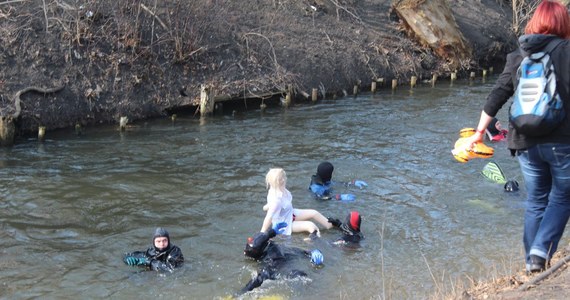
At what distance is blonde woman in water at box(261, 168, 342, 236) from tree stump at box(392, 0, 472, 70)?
15300mm

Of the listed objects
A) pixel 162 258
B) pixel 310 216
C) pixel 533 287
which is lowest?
pixel 162 258

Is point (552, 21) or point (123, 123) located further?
point (123, 123)

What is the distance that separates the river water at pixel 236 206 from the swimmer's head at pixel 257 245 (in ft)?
0.91

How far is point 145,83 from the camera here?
16.6 meters

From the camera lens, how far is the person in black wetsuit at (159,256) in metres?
7.55

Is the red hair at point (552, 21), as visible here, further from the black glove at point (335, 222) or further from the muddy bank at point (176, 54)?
the muddy bank at point (176, 54)

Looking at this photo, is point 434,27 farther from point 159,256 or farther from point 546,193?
point 546,193

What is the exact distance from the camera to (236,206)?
10.1 m

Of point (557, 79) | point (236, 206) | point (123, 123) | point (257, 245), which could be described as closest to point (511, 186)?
point (236, 206)

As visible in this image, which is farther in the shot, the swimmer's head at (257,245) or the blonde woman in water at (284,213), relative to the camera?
the blonde woman in water at (284,213)

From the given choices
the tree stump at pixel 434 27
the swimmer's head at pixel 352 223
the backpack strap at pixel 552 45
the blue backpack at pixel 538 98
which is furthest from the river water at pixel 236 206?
the tree stump at pixel 434 27

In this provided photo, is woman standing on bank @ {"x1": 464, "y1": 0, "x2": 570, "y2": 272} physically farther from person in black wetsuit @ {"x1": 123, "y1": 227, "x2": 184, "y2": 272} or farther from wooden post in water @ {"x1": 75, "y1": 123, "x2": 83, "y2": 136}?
wooden post in water @ {"x1": 75, "y1": 123, "x2": 83, "y2": 136}

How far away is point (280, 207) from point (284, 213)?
0.17 m

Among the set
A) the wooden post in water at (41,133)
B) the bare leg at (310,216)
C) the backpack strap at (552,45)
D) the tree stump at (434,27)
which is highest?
the tree stump at (434,27)
